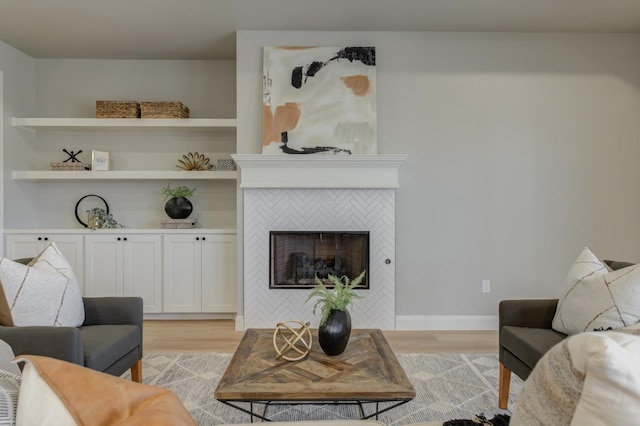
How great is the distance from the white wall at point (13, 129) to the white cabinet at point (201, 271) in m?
1.64

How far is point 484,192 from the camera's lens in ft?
13.1

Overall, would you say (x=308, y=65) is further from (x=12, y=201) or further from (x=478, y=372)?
(x=12, y=201)

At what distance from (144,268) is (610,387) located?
4.18 meters

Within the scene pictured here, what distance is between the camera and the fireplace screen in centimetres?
Result: 396

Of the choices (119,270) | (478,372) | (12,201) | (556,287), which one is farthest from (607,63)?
(12,201)

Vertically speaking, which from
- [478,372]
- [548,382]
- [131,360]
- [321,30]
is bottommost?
[478,372]

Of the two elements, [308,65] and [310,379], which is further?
[308,65]

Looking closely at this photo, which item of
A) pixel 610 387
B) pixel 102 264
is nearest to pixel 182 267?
pixel 102 264

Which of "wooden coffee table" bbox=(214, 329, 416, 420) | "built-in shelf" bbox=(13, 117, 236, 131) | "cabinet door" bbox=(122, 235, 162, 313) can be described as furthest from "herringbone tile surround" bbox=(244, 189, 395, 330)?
"wooden coffee table" bbox=(214, 329, 416, 420)

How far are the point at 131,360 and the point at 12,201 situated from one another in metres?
2.94

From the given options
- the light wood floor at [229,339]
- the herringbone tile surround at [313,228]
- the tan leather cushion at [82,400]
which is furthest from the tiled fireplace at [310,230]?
the tan leather cushion at [82,400]

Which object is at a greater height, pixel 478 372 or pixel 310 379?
pixel 310 379

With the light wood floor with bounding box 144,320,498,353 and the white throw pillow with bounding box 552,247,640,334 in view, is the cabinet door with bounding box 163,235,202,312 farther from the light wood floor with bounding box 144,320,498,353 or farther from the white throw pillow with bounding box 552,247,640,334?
the white throw pillow with bounding box 552,247,640,334

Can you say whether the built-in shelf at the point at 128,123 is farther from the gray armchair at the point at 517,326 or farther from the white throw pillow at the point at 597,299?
the white throw pillow at the point at 597,299
